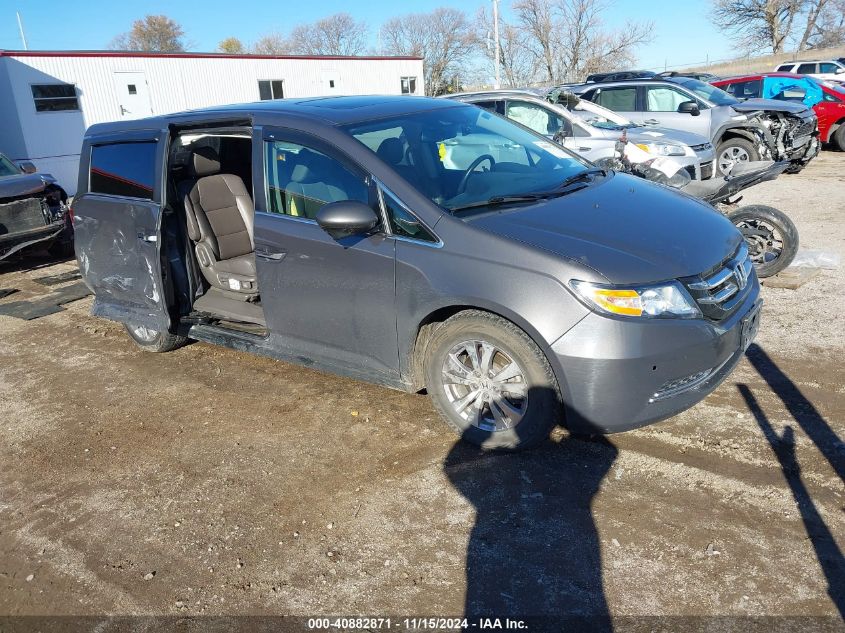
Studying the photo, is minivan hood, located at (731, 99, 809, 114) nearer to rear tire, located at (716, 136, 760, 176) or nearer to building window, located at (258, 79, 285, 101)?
rear tire, located at (716, 136, 760, 176)

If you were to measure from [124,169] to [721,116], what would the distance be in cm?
1002

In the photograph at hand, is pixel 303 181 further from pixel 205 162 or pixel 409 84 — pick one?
pixel 409 84

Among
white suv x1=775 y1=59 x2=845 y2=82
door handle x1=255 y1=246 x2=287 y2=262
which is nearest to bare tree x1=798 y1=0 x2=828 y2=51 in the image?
white suv x1=775 y1=59 x2=845 y2=82

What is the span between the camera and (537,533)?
10.2 feet

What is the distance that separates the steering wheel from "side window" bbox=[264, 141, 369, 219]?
0.55 m

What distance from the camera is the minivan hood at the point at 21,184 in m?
8.84

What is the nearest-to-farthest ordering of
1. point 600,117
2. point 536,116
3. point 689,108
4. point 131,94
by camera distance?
1. point 536,116
2. point 600,117
3. point 689,108
4. point 131,94

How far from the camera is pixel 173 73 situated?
22344 millimetres

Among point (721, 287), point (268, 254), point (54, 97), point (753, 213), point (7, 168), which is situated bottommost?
point (753, 213)

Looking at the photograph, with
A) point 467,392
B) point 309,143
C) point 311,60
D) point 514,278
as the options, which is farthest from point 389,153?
point 311,60

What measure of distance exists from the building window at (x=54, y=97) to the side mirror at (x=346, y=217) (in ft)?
64.2

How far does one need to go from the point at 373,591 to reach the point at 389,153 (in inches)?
92.1

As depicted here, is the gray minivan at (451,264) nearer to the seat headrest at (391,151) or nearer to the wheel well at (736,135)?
the seat headrest at (391,151)

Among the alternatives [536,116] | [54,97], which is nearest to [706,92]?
[536,116]
